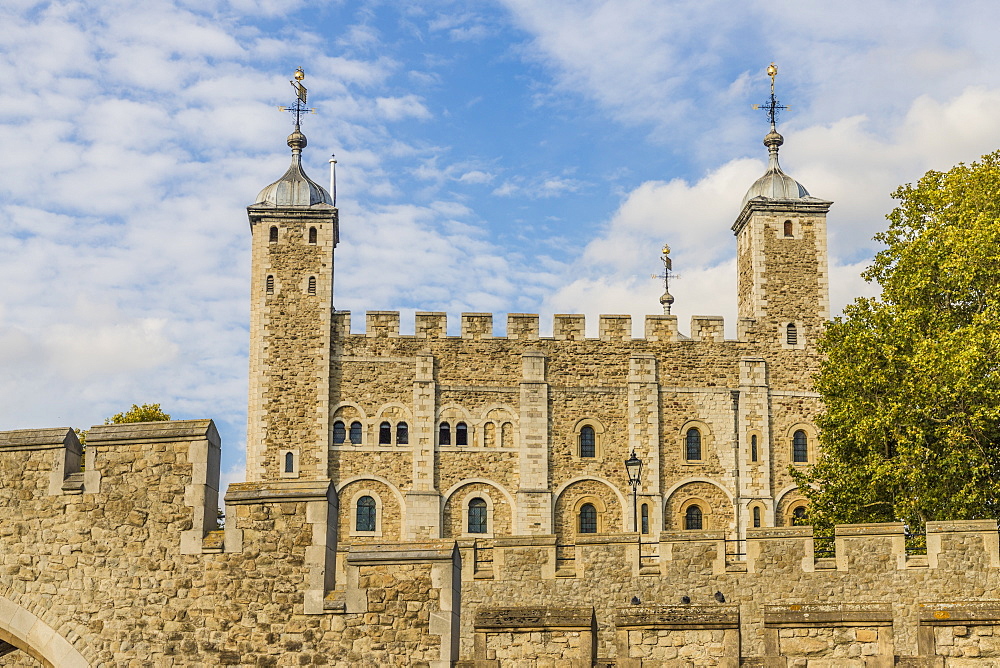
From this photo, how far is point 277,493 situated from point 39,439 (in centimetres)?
243

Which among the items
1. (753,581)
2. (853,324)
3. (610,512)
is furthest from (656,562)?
(610,512)

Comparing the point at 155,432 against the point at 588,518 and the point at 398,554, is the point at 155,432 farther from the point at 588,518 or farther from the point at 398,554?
the point at 588,518

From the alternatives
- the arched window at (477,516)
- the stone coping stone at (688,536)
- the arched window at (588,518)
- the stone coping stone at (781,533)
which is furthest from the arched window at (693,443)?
the stone coping stone at (781,533)

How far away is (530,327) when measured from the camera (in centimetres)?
4147

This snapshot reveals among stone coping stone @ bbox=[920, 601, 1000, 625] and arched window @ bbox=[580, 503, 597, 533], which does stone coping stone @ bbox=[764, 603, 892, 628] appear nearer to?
stone coping stone @ bbox=[920, 601, 1000, 625]

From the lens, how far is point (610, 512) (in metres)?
40.4

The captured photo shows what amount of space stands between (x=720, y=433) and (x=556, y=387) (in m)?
5.33

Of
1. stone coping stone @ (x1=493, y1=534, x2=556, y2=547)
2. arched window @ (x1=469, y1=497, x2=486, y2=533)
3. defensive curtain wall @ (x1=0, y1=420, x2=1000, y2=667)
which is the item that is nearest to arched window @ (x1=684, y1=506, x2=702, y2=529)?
arched window @ (x1=469, y1=497, x2=486, y2=533)

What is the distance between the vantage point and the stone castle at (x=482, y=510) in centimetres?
1205

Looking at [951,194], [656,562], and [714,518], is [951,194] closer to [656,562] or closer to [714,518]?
[656,562]

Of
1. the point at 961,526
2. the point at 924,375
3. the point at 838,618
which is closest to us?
the point at 838,618

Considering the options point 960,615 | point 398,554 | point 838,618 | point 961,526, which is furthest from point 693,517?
point 398,554

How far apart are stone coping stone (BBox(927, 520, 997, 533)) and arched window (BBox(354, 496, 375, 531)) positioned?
77.3 feet

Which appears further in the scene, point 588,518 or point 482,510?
point 588,518
